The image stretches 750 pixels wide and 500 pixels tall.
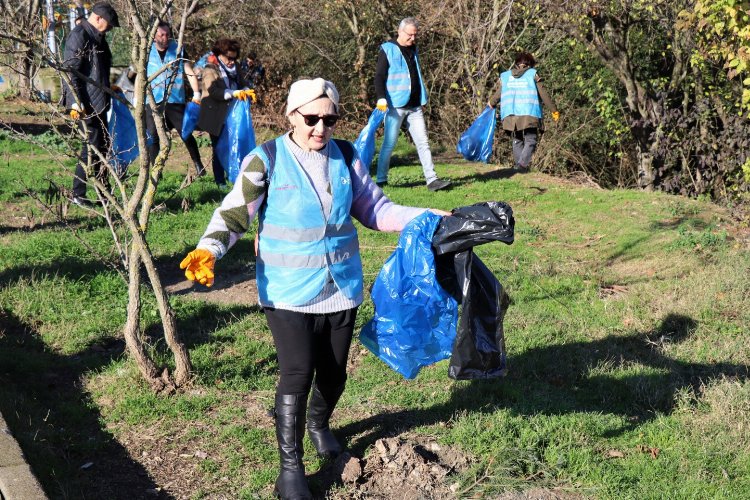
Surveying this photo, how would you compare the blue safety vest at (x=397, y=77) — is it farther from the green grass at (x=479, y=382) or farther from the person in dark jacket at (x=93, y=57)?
the person in dark jacket at (x=93, y=57)

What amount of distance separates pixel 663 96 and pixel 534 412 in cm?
812

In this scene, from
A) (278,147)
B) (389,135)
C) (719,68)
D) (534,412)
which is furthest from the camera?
(719,68)

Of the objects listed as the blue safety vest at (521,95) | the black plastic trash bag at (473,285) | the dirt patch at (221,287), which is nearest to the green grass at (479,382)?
the dirt patch at (221,287)

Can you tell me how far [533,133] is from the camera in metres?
11.6

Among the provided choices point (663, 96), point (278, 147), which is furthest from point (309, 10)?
point (278, 147)

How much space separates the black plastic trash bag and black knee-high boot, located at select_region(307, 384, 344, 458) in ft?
1.93

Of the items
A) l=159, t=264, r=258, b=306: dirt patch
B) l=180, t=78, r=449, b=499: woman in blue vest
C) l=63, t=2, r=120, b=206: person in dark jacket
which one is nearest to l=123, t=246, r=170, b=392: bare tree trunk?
l=180, t=78, r=449, b=499: woman in blue vest

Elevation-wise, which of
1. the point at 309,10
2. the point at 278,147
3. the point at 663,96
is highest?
the point at 309,10

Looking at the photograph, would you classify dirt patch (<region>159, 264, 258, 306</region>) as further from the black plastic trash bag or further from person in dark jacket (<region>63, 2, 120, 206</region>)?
the black plastic trash bag

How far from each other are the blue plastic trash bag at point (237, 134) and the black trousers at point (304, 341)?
17.8 ft

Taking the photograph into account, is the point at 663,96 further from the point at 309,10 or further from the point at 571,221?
the point at 309,10

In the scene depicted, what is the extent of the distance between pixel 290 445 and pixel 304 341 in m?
0.46

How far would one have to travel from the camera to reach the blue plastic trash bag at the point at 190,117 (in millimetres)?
9078

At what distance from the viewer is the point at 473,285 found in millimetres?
3895
